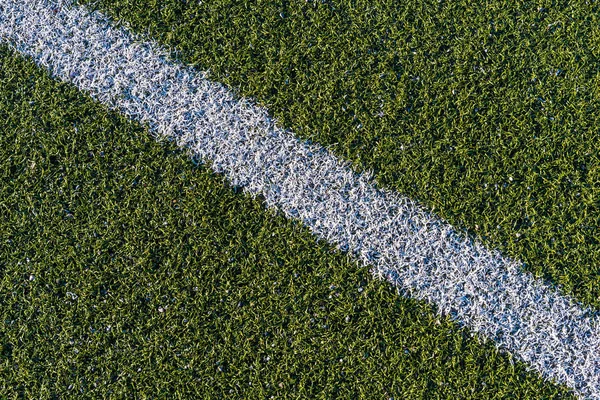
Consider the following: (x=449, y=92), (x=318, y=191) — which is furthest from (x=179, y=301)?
(x=449, y=92)

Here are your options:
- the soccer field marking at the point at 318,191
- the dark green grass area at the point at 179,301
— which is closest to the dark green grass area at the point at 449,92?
the soccer field marking at the point at 318,191

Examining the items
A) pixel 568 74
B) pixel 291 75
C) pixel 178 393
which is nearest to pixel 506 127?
pixel 568 74

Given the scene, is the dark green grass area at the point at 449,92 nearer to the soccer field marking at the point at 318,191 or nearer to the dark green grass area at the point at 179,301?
the soccer field marking at the point at 318,191

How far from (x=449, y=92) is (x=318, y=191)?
0.69 m

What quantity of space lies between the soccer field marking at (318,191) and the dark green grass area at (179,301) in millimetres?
81

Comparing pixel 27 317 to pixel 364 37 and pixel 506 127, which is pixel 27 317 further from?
pixel 506 127

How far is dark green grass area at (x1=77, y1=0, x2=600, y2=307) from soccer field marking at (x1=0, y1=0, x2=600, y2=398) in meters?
0.07

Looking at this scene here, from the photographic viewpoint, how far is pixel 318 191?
2.36 meters

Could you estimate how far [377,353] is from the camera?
7.38 feet

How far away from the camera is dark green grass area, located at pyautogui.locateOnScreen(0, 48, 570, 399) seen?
2.25m

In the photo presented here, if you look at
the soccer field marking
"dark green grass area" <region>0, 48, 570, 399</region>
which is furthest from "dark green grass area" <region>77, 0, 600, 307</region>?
"dark green grass area" <region>0, 48, 570, 399</region>

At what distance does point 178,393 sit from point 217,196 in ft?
2.62

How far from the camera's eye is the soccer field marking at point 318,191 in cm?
224

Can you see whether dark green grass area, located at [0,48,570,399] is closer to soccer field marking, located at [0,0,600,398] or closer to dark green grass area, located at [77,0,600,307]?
soccer field marking, located at [0,0,600,398]
